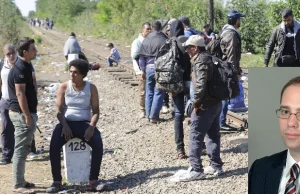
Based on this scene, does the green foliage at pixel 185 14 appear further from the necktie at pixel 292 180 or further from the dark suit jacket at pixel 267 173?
the necktie at pixel 292 180

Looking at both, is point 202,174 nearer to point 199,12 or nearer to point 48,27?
point 199,12

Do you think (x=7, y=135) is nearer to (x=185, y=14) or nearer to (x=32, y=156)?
(x=32, y=156)

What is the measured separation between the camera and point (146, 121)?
410 inches

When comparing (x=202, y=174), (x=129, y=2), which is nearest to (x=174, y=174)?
(x=202, y=174)

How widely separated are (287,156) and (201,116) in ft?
13.4

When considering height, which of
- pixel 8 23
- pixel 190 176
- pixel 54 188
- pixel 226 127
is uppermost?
pixel 8 23

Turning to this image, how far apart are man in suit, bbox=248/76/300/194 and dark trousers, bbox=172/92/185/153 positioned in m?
5.36

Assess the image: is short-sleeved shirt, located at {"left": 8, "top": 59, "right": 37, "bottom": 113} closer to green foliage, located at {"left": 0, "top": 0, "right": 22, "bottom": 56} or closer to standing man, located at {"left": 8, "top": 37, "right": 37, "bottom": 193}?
standing man, located at {"left": 8, "top": 37, "right": 37, "bottom": 193}

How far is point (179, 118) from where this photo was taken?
716cm

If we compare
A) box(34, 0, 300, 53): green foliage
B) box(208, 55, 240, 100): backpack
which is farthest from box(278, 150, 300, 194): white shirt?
box(34, 0, 300, 53): green foliage

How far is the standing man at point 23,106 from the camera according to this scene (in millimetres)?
6215

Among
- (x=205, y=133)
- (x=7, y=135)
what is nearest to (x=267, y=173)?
(x=205, y=133)

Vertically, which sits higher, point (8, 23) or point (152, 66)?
point (8, 23)

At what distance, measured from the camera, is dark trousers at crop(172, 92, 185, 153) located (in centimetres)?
717
